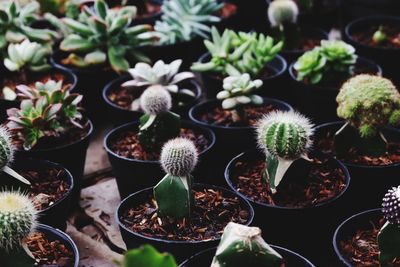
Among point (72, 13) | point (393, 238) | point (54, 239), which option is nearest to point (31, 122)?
point (54, 239)

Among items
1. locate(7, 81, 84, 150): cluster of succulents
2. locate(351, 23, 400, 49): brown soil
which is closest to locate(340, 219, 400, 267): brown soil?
locate(7, 81, 84, 150): cluster of succulents

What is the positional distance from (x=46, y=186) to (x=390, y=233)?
1153mm

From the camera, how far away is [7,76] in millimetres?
3129

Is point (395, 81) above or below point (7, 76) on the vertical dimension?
below

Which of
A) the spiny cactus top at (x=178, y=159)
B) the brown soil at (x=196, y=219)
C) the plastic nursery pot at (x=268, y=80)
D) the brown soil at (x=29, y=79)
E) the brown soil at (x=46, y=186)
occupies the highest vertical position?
the spiny cactus top at (x=178, y=159)

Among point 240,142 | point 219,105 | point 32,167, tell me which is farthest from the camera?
point 219,105

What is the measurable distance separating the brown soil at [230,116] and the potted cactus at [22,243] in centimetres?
96

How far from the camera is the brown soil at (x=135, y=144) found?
2471mm

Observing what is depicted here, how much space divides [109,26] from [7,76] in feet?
1.77

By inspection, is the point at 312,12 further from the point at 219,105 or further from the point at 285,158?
the point at 285,158

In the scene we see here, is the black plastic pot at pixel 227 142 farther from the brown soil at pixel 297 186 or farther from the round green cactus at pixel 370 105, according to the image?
the round green cactus at pixel 370 105

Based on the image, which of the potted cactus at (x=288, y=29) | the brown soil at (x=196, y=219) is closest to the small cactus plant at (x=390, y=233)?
the brown soil at (x=196, y=219)

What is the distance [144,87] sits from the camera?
2934mm

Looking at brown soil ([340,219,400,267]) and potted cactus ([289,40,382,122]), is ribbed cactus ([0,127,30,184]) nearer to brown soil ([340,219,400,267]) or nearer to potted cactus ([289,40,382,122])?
brown soil ([340,219,400,267])
